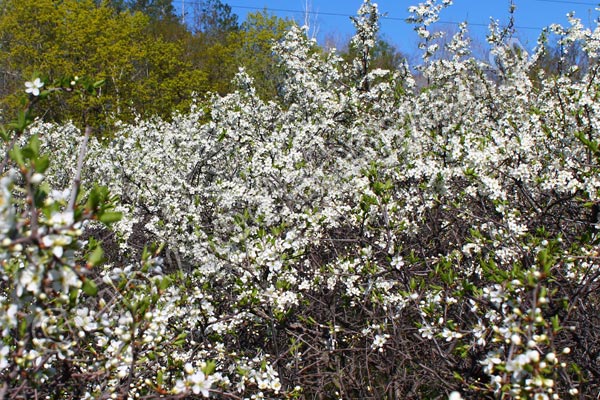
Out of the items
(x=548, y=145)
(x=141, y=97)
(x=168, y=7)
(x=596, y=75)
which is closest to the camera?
(x=548, y=145)

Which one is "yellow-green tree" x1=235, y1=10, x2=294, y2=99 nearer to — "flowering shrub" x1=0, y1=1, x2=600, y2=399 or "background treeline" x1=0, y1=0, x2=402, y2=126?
"background treeline" x1=0, y1=0, x2=402, y2=126

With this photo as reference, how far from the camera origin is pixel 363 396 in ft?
14.0

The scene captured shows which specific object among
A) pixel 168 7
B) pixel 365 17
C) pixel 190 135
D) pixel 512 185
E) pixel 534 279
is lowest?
pixel 534 279

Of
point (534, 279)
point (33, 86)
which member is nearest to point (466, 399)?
point (534, 279)

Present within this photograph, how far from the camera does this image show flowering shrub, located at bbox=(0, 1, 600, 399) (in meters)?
2.08

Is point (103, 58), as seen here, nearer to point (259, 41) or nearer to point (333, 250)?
point (259, 41)

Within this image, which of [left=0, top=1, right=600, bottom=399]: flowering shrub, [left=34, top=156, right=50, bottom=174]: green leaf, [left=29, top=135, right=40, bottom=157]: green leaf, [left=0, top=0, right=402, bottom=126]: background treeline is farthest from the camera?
[left=0, top=0, right=402, bottom=126]: background treeline

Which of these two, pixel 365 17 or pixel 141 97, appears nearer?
pixel 365 17

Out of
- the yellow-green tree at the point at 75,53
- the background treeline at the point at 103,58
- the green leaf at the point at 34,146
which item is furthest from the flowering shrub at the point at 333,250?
the yellow-green tree at the point at 75,53

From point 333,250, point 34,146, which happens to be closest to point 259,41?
point 333,250

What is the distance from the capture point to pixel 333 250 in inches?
200

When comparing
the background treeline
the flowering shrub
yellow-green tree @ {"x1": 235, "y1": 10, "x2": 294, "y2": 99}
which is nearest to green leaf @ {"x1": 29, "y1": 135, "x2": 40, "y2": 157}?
the flowering shrub

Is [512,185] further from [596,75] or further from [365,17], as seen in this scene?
[365,17]

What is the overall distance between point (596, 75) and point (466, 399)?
490 cm
